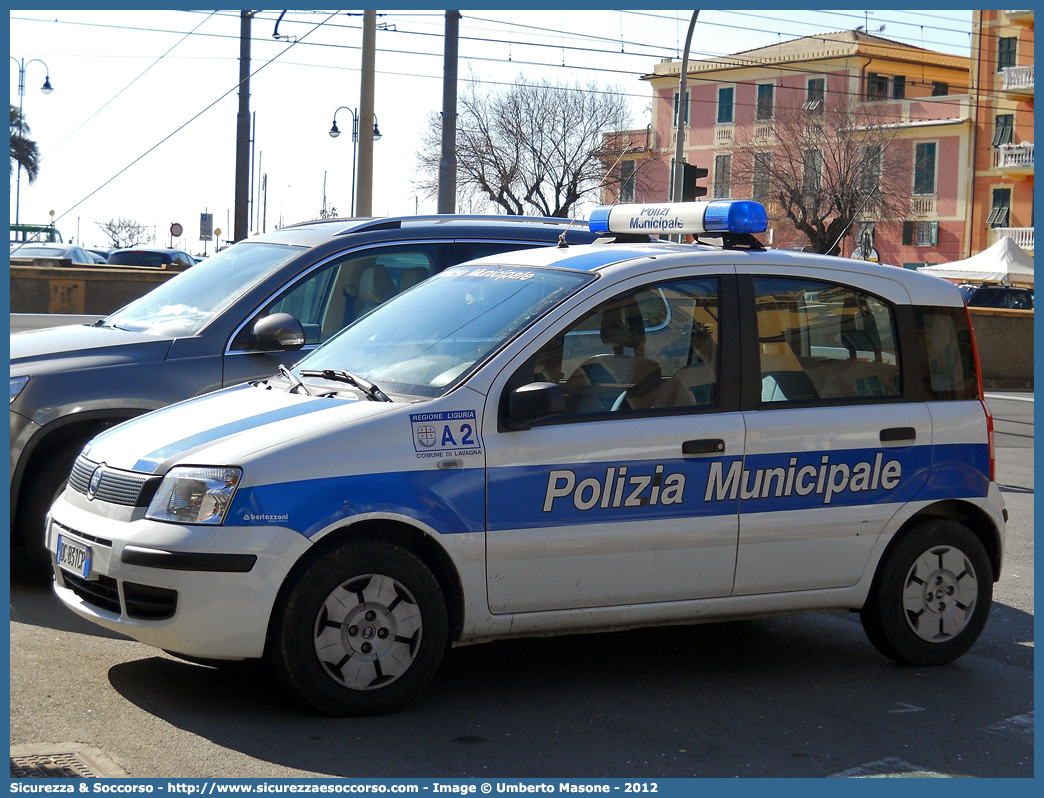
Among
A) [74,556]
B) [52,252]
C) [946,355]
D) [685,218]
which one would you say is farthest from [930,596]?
[52,252]

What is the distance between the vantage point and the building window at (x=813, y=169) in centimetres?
5000

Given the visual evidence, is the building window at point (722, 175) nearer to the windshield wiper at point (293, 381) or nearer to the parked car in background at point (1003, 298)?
the parked car in background at point (1003, 298)

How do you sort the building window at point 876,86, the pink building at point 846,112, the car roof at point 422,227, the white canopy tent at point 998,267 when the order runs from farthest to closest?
the building window at point 876,86 < the pink building at point 846,112 < the white canopy tent at point 998,267 < the car roof at point 422,227

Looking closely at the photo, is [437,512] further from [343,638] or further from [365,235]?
[365,235]

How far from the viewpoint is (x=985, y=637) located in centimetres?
Result: 621

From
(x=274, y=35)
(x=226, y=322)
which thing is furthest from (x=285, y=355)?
(x=274, y=35)

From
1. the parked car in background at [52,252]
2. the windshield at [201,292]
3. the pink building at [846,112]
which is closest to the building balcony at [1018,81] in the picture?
the pink building at [846,112]

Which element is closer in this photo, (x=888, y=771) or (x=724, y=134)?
(x=888, y=771)

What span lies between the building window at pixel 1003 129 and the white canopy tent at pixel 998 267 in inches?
601

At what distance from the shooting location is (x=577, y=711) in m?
4.77

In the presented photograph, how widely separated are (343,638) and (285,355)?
98.9 inches

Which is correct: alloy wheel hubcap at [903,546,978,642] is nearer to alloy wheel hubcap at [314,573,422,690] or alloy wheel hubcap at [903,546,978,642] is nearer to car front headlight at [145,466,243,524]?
alloy wheel hubcap at [314,573,422,690]

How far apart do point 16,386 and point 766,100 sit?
184ft

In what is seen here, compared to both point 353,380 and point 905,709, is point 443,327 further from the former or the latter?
point 905,709
